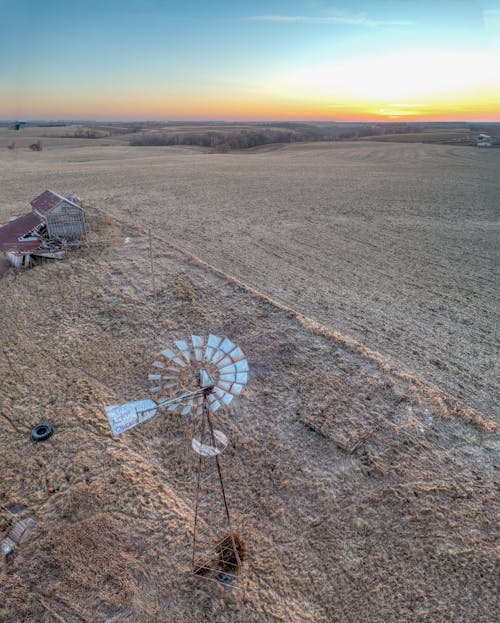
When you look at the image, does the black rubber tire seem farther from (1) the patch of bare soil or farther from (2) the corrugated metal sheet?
(2) the corrugated metal sheet

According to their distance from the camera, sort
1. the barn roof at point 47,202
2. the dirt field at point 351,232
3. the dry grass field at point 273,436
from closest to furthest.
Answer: the dry grass field at point 273,436 < the dirt field at point 351,232 < the barn roof at point 47,202

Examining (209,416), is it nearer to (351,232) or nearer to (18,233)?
(18,233)

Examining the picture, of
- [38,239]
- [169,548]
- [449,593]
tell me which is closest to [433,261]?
[449,593]

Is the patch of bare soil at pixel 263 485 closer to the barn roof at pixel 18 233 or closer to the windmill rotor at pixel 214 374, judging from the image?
the windmill rotor at pixel 214 374

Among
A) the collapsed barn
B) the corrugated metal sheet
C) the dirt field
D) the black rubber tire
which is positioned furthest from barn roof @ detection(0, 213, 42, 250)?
the black rubber tire

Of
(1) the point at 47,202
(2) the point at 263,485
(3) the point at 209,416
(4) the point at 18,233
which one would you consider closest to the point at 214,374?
(3) the point at 209,416

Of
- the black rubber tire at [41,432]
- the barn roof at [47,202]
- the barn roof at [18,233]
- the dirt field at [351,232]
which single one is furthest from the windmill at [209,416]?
the barn roof at [47,202]
